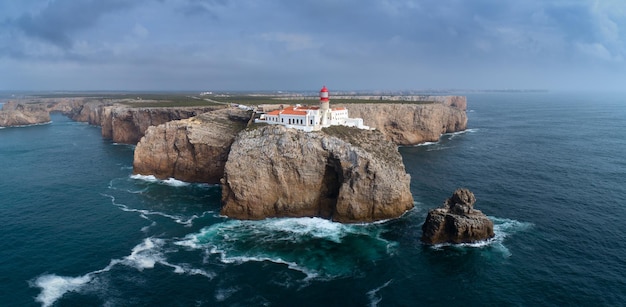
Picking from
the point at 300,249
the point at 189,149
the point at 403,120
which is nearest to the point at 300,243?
the point at 300,249

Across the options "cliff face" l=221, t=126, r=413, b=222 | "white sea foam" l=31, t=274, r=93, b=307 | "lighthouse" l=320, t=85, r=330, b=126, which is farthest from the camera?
"lighthouse" l=320, t=85, r=330, b=126

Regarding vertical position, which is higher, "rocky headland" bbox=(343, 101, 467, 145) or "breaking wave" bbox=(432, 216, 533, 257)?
"rocky headland" bbox=(343, 101, 467, 145)

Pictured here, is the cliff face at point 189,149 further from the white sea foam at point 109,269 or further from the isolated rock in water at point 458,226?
the isolated rock in water at point 458,226

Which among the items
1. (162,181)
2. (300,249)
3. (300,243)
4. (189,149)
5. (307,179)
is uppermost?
(189,149)

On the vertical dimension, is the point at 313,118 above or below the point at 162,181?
above

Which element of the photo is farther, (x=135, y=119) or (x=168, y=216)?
(x=135, y=119)

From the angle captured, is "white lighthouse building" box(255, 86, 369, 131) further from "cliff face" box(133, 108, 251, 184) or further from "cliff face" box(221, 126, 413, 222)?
"cliff face" box(133, 108, 251, 184)

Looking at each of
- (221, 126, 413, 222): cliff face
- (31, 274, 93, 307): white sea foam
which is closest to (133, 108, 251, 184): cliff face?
(221, 126, 413, 222): cliff face

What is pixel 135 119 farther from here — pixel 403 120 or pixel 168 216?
pixel 403 120
